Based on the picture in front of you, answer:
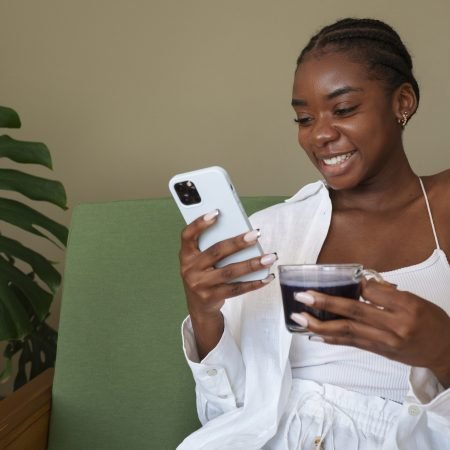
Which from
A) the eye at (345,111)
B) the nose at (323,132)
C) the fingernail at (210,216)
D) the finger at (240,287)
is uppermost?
the eye at (345,111)

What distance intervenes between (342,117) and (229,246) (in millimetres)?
Answer: 364

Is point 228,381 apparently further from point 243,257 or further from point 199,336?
point 243,257

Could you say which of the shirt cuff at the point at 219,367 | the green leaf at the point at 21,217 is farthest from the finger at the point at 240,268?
the green leaf at the point at 21,217

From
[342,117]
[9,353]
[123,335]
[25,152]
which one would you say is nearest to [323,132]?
[342,117]

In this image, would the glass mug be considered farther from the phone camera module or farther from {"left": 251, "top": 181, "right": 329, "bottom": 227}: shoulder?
{"left": 251, "top": 181, "right": 329, "bottom": 227}: shoulder

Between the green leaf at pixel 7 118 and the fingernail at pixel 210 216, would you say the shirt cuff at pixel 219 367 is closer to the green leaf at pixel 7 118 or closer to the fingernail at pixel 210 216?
the fingernail at pixel 210 216

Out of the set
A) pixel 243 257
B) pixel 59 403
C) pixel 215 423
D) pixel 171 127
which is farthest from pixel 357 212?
pixel 171 127

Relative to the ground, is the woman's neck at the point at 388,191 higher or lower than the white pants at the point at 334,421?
higher

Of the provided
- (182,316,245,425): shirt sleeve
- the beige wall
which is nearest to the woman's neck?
(182,316,245,425): shirt sleeve

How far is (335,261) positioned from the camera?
122 cm

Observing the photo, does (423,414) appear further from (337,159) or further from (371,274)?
(337,159)

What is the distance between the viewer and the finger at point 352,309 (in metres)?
0.77

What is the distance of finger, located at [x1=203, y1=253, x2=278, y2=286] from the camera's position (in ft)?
3.05

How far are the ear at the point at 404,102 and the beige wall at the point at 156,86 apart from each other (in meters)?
1.16
